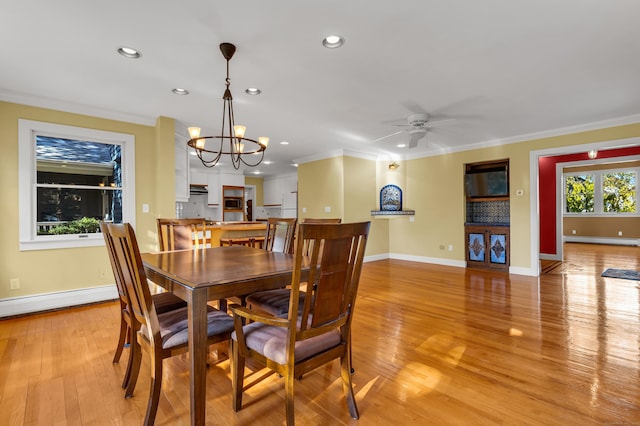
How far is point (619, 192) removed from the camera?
898 centimetres

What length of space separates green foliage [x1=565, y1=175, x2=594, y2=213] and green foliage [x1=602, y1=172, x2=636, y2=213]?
328mm

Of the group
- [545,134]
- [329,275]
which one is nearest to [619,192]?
[545,134]

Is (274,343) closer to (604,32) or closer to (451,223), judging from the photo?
(604,32)

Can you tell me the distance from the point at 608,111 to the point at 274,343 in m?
5.06

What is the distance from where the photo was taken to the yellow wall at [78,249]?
3.34 m

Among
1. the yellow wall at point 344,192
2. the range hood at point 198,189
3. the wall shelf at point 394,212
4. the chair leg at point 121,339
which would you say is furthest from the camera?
the range hood at point 198,189

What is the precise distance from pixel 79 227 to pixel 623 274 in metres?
8.17

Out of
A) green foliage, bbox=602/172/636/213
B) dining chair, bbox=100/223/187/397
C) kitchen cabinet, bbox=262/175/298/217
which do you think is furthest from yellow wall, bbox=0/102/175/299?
green foliage, bbox=602/172/636/213

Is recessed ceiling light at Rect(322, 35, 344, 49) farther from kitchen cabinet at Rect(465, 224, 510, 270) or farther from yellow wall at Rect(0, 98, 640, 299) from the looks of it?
kitchen cabinet at Rect(465, 224, 510, 270)

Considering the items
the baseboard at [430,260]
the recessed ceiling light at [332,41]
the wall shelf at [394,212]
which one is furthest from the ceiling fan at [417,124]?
the baseboard at [430,260]

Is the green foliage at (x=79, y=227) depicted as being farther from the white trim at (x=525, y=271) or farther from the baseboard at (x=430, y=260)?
the white trim at (x=525, y=271)

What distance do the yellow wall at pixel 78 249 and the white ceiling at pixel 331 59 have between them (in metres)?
0.15

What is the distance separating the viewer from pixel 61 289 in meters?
3.62

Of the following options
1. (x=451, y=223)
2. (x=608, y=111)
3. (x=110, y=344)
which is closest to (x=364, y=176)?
(x=451, y=223)
